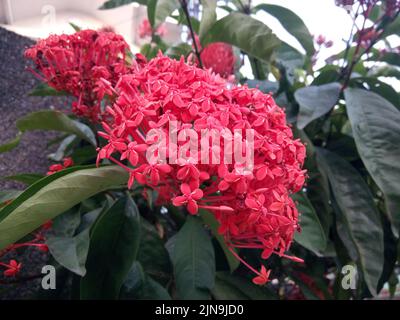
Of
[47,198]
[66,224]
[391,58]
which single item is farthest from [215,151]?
[391,58]

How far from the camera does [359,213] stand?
64 cm

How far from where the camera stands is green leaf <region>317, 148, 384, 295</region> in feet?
1.87

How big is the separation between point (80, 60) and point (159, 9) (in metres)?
0.17

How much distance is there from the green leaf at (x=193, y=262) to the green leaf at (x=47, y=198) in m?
0.21

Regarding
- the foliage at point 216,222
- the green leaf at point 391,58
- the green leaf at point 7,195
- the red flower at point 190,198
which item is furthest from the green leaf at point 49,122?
the green leaf at point 391,58

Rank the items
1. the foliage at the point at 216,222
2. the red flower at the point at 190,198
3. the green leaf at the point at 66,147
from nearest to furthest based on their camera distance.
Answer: the red flower at the point at 190,198, the foliage at the point at 216,222, the green leaf at the point at 66,147

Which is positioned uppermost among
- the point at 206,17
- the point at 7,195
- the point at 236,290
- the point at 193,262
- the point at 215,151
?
the point at 206,17

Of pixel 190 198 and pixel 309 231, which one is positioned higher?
pixel 190 198

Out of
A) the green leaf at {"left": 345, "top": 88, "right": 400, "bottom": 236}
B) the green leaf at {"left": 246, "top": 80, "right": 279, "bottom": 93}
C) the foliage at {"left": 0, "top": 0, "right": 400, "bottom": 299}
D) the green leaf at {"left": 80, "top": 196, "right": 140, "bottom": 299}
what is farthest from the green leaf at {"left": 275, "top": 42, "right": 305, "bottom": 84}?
the green leaf at {"left": 80, "top": 196, "right": 140, "bottom": 299}

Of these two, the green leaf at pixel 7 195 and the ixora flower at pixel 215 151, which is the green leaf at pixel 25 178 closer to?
the green leaf at pixel 7 195

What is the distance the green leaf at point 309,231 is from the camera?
23.2 inches

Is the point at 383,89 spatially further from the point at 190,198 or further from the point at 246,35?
the point at 190,198

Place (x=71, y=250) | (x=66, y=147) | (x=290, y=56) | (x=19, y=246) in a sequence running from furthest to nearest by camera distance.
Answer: (x=290, y=56) → (x=66, y=147) → (x=19, y=246) → (x=71, y=250)

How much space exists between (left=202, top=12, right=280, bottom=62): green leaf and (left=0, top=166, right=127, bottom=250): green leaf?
0.38 m
